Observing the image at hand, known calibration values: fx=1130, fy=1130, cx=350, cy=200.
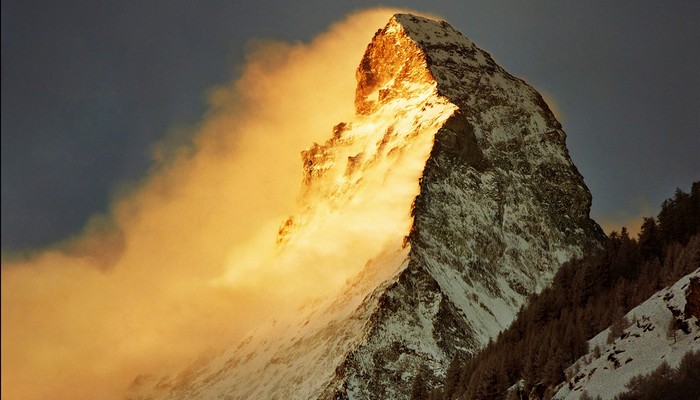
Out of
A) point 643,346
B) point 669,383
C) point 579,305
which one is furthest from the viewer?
point 579,305

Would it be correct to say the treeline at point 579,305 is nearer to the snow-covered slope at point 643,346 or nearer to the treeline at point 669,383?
the snow-covered slope at point 643,346

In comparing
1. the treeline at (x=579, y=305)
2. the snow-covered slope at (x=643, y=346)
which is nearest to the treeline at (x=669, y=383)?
the snow-covered slope at (x=643, y=346)

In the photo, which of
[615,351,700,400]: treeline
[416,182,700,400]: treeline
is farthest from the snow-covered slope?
[416,182,700,400]: treeline

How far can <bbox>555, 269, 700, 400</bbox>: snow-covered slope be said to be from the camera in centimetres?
8331

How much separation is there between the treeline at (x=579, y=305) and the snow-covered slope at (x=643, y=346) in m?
3.94

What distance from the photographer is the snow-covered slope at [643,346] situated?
273 ft

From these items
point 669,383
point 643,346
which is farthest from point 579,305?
point 669,383

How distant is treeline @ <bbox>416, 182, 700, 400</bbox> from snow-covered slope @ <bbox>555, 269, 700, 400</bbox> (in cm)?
394

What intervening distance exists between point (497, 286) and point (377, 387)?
→ 49421mm

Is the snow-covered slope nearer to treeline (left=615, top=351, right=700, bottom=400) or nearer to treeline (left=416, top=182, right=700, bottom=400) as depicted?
treeline (left=615, top=351, right=700, bottom=400)

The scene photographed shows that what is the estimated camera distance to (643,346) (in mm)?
88500

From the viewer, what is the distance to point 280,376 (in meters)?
163

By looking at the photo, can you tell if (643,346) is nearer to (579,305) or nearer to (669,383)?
(669,383)

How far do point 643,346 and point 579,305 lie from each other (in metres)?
32.1
